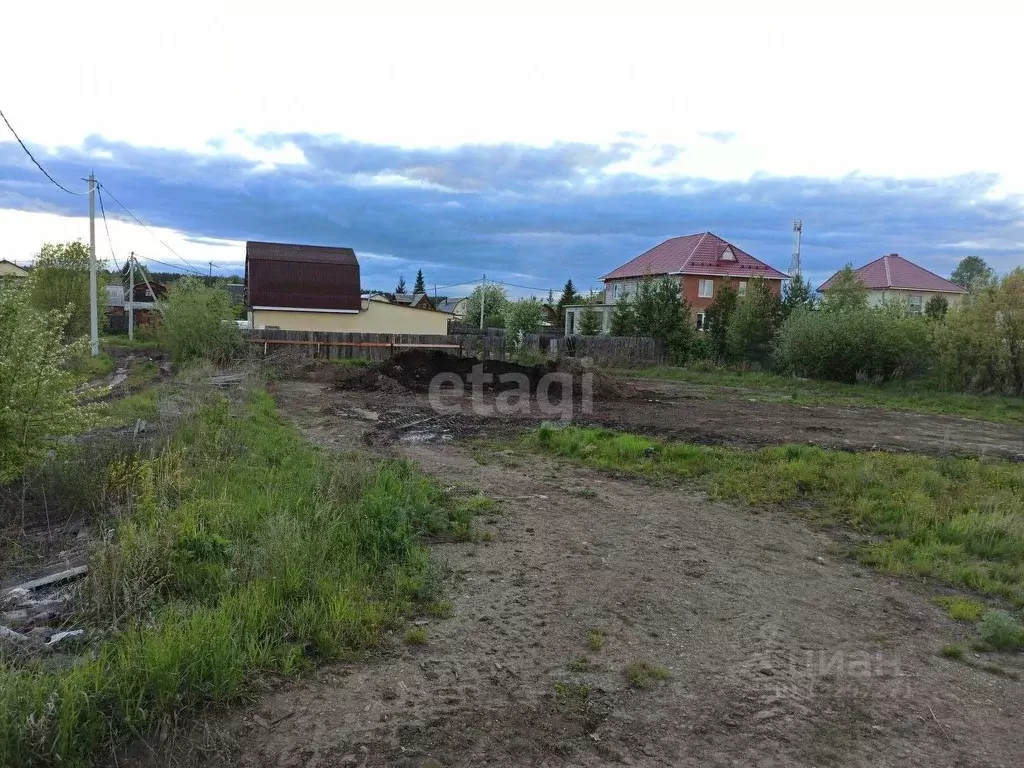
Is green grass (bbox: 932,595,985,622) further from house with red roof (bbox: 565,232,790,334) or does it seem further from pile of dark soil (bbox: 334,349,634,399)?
house with red roof (bbox: 565,232,790,334)

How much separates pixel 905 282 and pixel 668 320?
82.2ft

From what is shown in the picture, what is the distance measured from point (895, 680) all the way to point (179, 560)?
14.9ft

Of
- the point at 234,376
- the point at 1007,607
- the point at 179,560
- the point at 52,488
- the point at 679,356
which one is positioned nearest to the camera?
the point at 179,560

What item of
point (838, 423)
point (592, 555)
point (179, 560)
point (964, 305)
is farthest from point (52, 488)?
point (964, 305)

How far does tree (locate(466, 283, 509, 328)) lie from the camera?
60.2 metres

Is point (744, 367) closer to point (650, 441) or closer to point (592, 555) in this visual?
point (650, 441)

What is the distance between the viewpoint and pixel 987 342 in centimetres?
2009

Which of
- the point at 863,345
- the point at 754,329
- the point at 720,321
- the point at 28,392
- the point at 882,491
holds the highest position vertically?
the point at 720,321

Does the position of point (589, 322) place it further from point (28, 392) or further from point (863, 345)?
point (28, 392)

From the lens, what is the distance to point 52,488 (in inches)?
266

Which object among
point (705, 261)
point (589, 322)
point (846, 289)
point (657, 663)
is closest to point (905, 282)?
point (705, 261)

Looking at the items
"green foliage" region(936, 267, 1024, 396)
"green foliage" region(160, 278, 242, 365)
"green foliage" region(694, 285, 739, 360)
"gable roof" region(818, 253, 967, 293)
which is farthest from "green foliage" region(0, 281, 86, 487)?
"gable roof" region(818, 253, 967, 293)

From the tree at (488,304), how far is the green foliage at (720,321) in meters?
29.8

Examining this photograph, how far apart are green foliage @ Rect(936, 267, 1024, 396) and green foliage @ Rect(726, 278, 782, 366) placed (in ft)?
20.5
